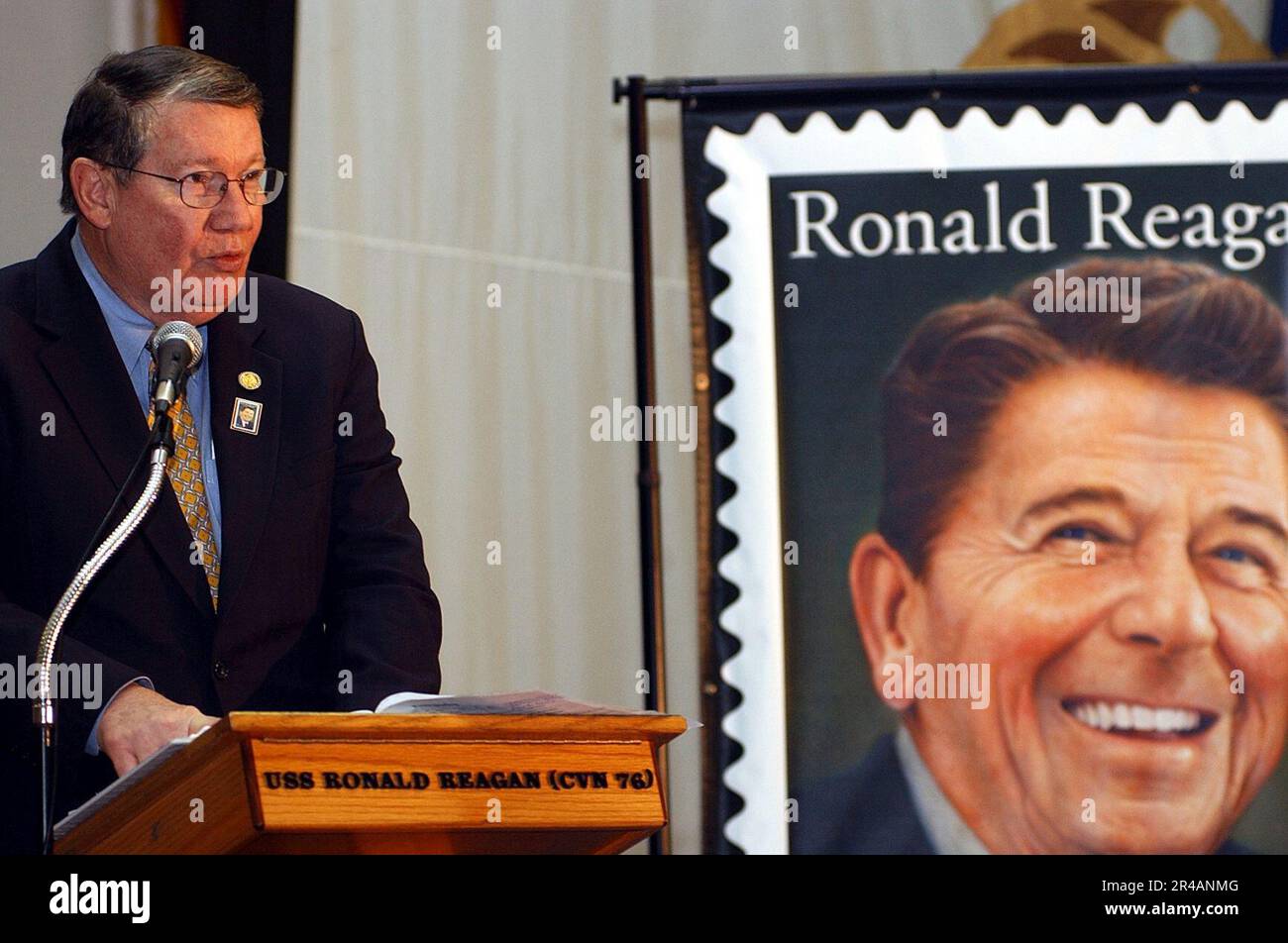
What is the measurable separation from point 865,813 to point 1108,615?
629 mm

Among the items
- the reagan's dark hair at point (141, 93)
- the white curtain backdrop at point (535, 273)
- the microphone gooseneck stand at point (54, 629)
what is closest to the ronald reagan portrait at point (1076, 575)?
the white curtain backdrop at point (535, 273)

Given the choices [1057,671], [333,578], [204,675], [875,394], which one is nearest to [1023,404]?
[875,394]

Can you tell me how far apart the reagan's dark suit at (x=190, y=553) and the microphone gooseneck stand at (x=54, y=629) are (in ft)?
1.12

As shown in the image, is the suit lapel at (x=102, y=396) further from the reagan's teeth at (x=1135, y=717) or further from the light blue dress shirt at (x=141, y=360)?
the reagan's teeth at (x=1135, y=717)

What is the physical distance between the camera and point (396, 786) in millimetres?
1850

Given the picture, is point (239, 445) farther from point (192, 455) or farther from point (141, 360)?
point (141, 360)

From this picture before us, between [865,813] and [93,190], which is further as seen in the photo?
[865,813]

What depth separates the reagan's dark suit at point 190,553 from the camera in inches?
98.6

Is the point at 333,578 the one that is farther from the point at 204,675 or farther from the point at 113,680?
the point at 113,680

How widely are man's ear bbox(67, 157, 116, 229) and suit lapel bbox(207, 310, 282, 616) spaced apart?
235mm

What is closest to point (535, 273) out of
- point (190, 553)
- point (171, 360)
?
point (190, 553)

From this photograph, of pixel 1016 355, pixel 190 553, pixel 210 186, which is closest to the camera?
pixel 190 553

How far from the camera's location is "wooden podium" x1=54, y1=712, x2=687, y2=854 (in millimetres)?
1794

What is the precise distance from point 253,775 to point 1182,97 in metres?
2.69
